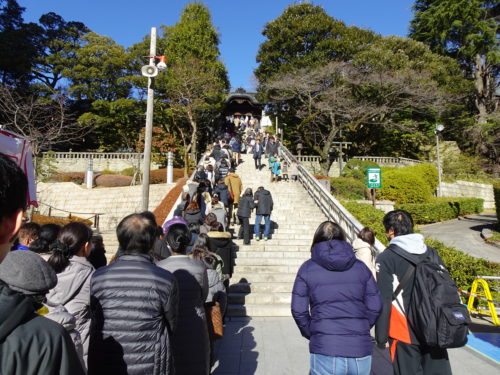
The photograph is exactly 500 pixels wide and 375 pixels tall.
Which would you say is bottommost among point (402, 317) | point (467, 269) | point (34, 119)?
point (467, 269)

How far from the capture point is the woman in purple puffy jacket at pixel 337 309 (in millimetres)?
2512

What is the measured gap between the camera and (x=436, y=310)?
2.71 metres

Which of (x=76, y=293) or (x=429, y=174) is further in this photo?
(x=429, y=174)

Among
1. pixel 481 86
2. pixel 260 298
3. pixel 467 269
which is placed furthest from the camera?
pixel 481 86

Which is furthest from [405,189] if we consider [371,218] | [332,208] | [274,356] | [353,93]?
[274,356]

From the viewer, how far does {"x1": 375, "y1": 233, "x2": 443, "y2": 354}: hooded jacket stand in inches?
116

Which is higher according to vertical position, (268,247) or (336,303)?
(336,303)

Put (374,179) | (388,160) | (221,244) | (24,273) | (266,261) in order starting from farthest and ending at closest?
1. (388,160)
2. (374,179)
3. (266,261)
4. (221,244)
5. (24,273)

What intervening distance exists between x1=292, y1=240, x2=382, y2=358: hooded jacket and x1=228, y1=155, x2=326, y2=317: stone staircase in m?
4.33

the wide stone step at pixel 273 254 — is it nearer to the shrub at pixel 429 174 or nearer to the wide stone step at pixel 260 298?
the wide stone step at pixel 260 298

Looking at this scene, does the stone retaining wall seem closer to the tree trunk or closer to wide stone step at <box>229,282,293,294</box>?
the tree trunk

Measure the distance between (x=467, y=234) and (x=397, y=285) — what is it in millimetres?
16199

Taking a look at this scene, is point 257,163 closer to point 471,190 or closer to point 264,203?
point 264,203

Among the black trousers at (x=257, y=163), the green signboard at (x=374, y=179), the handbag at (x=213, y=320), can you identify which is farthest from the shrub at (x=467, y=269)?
the black trousers at (x=257, y=163)
